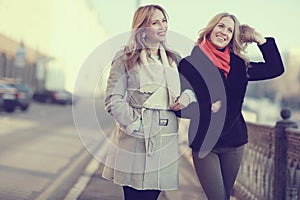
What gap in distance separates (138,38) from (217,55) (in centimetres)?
53

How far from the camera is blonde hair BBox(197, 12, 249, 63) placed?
3.24 metres

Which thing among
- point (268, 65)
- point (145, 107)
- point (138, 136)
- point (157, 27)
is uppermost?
point (157, 27)

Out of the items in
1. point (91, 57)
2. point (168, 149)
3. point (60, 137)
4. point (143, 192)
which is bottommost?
point (60, 137)

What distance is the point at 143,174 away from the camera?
2.96m

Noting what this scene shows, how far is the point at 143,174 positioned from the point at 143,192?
13cm

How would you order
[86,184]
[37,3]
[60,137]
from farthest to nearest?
[37,3] < [60,137] < [86,184]

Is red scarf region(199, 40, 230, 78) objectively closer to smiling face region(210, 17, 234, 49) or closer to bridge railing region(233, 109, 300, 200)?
smiling face region(210, 17, 234, 49)

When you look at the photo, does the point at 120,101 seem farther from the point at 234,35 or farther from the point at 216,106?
the point at 234,35

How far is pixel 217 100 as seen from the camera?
3.13m

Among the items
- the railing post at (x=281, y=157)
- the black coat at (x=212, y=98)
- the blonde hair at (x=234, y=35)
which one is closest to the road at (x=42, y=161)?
the black coat at (x=212, y=98)

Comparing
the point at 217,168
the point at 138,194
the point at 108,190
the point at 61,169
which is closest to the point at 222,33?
the point at 217,168

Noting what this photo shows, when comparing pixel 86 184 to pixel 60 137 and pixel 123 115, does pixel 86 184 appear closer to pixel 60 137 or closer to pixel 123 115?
pixel 123 115

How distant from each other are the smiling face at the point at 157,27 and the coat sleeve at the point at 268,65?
0.69m

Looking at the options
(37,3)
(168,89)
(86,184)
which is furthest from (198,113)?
(37,3)
